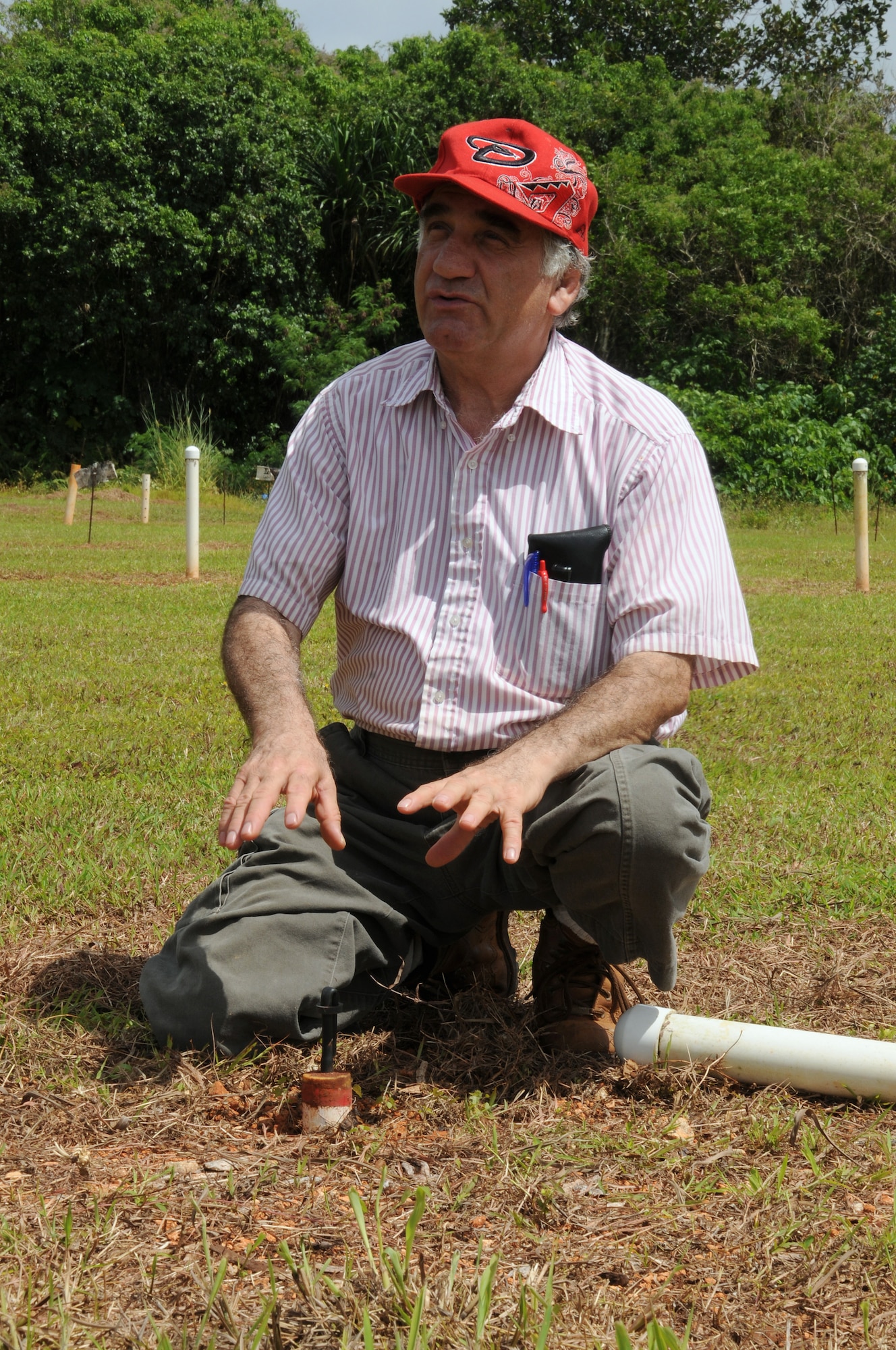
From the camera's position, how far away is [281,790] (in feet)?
7.34

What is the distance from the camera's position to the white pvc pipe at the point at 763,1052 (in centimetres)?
230

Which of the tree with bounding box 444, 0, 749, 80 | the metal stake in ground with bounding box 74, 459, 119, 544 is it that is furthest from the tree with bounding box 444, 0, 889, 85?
the metal stake in ground with bounding box 74, 459, 119, 544

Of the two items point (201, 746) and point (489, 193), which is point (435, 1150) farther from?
point (201, 746)

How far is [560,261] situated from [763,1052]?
1.62 m

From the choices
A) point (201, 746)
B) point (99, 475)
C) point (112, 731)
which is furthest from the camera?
point (99, 475)

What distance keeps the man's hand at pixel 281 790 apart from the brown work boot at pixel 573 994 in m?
0.63

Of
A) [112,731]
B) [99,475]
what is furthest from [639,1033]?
[99,475]

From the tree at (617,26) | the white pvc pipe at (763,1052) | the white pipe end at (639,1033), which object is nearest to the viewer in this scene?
the white pvc pipe at (763,1052)

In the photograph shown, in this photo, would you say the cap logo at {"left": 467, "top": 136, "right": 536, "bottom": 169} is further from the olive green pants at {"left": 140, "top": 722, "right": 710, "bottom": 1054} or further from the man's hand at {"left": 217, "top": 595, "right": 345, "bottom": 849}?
the olive green pants at {"left": 140, "top": 722, "right": 710, "bottom": 1054}

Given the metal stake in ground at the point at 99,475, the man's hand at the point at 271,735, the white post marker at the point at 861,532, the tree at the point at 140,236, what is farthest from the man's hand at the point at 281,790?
the tree at the point at 140,236

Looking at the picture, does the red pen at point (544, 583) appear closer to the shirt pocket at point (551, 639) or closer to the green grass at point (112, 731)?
the shirt pocket at point (551, 639)

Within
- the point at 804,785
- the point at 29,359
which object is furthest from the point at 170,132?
the point at 804,785

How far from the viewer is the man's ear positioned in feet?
9.18

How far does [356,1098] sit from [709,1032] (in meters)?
0.65
